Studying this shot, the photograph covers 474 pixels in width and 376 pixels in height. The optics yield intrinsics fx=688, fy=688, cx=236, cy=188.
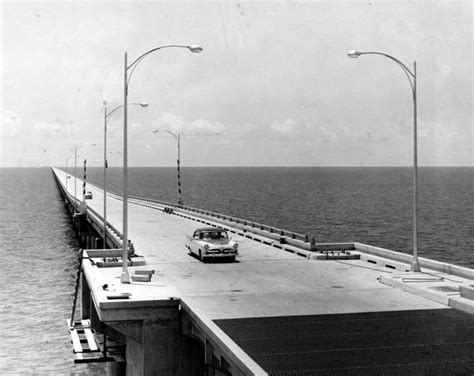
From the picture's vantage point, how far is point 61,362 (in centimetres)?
3241

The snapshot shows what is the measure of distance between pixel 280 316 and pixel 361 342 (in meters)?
3.91

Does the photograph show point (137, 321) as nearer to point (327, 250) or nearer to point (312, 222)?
point (327, 250)

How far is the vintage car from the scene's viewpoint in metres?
35.7

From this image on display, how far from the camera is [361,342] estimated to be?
18922 mm

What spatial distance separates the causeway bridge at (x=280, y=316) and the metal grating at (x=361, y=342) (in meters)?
0.03

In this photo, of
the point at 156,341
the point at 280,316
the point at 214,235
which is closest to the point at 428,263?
the point at 214,235

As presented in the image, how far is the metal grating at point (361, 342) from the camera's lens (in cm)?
1675

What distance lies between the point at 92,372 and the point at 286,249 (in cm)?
1436

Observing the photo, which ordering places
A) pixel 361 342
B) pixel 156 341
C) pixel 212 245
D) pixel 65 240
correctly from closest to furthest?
pixel 361 342 → pixel 156 341 → pixel 212 245 → pixel 65 240

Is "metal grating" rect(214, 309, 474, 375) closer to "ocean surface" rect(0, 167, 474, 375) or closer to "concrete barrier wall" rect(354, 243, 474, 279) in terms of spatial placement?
"concrete barrier wall" rect(354, 243, 474, 279)

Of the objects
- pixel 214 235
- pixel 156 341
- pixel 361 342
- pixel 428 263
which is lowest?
pixel 156 341

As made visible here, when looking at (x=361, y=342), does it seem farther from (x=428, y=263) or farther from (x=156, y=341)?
(x=428, y=263)

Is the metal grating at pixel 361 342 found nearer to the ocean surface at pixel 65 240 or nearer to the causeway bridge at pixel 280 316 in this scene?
the causeway bridge at pixel 280 316

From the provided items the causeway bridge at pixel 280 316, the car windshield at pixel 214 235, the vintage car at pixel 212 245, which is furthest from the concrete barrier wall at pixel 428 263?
the car windshield at pixel 214 235
